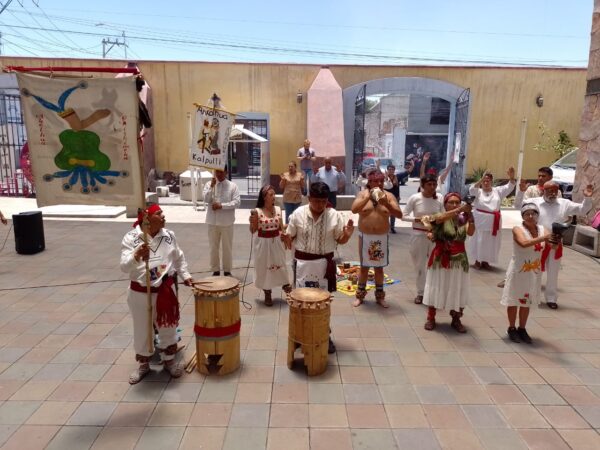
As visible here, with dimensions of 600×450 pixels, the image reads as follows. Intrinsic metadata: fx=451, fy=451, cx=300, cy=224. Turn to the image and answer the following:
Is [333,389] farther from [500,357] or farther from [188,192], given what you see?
[188,192]

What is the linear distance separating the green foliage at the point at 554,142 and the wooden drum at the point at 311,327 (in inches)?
692

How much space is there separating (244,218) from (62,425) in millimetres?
9765

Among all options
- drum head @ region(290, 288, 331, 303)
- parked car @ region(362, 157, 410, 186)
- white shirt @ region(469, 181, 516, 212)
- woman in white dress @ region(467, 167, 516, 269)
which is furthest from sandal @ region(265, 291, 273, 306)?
parked car @ region(362, 157, 410, 186)

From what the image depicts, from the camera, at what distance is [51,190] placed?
4160mm

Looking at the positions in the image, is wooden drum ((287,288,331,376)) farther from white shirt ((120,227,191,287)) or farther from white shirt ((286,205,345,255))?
white shirt ((120,227,191,287))

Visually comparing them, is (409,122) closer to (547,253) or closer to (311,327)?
(547,253)

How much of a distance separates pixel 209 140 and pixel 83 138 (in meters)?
2.74

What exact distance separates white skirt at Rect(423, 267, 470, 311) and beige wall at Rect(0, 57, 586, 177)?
13691mm

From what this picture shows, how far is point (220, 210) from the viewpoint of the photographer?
7137 millimetres

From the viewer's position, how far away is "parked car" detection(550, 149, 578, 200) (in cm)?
1390

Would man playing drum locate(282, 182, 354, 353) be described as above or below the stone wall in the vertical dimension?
below

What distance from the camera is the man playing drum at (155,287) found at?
4.05 m

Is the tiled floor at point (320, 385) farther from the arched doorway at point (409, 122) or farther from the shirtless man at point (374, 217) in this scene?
the arched doorway at point (409, 122)

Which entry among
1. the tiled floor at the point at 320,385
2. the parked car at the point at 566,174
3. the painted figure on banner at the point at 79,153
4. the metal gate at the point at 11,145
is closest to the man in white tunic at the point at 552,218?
the tiled floor at the point at 320,385
